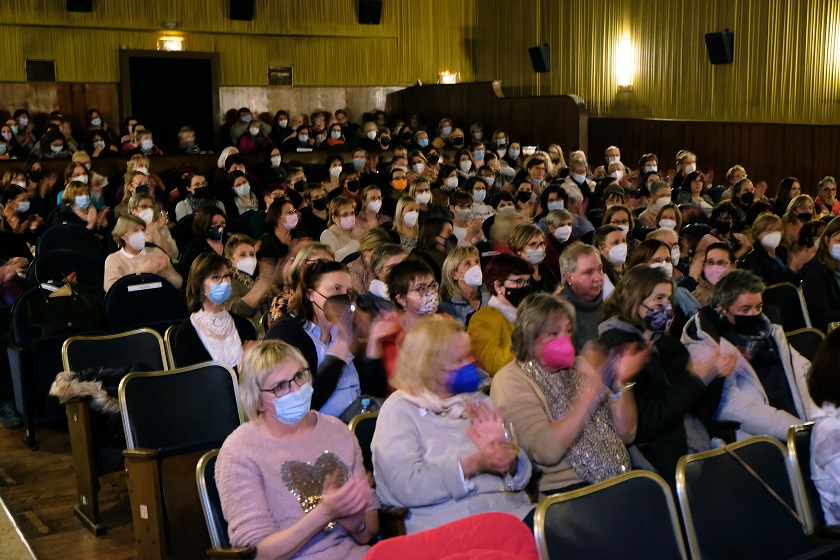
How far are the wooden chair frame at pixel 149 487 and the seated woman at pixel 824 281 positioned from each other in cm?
370

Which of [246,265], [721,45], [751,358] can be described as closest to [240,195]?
[246,265]

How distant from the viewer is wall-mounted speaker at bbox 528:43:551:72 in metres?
16.9

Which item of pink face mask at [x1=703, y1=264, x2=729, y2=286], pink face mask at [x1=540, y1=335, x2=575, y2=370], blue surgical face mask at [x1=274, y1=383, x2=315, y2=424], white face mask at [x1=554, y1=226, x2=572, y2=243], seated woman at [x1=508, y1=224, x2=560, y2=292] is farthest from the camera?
white face mask at [x1=554, y1=226, x2=572, y2=243]

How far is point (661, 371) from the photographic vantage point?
3.52 meters

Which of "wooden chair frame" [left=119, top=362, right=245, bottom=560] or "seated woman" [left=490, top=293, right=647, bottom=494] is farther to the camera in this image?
"wooden chair frame" [left=119, top=362, right=245, bottom=560]

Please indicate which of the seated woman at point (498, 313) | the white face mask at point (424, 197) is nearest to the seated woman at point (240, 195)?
the white face mask at point (424, 197)

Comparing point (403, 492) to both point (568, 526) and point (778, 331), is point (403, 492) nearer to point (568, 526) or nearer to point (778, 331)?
point (568, 526)

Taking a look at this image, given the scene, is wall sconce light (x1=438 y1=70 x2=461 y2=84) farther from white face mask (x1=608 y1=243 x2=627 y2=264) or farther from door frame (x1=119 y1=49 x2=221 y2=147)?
white face mask (x1=608 y1=243 x2=627 y2=264)

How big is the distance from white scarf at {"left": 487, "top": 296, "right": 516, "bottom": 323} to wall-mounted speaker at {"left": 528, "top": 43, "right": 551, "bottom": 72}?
13285 millimetres

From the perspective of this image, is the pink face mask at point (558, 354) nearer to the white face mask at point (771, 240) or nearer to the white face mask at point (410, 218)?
the white face mask at point (771, 240)

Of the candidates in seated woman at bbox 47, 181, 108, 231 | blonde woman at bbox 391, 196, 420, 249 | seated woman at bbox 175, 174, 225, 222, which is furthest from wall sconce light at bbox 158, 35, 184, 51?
blonde woman at bbox 391, 196, 420, 249

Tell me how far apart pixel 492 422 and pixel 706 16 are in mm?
12587

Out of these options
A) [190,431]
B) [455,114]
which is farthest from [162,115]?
[190,431]

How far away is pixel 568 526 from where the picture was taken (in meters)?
2.51
